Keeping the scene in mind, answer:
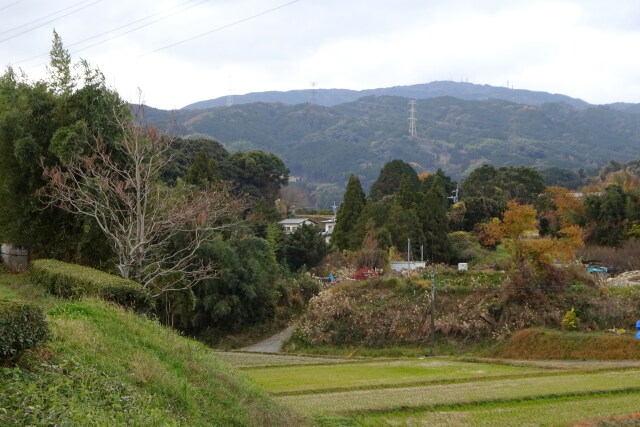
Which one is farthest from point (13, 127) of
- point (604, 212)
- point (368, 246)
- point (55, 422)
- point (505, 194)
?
point (505, 194)

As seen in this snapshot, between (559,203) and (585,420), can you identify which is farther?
(559,203)

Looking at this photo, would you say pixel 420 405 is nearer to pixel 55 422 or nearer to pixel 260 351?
pixel 55 422

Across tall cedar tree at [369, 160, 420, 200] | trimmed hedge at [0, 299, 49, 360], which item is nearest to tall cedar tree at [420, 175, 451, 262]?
tall cedar tree at [369, 160, 420, 200]

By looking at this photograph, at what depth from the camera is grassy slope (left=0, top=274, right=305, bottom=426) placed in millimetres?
7887

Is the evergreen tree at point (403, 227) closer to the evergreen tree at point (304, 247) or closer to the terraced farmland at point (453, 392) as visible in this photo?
the evergreen tree at point (304, 247)

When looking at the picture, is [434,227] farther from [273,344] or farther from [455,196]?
[455,196]

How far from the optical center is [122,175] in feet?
68.1

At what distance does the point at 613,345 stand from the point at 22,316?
28890mm

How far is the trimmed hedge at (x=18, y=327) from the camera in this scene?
837cm

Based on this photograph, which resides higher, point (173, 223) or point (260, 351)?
point (173, 223)

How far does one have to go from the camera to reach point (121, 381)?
957 cm

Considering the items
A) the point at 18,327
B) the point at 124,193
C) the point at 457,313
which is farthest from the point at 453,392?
the point at 457,313

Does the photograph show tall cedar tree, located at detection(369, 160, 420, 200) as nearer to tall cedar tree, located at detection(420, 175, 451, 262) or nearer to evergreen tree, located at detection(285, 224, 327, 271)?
tall cedar tree, located at detection(420, 175, 451, 262)

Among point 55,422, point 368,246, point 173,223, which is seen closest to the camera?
point 55,422
